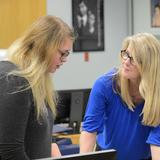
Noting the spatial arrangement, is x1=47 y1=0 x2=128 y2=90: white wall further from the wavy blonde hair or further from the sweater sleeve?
the sweater sleeve

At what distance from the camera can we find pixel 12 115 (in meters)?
1.58

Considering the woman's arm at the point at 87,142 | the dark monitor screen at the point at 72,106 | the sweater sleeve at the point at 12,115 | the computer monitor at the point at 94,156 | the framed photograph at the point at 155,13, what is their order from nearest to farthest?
1. the computer monitor at the point at 94,156
2. the sweater sleeve at the point at 12,115
3. the woman's arm at the point at 87,142
4. the dark monitor screen at the point at 72,106
5. the framed photograph at the point at 155,13

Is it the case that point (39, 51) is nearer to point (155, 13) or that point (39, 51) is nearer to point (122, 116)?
point (122, 116)

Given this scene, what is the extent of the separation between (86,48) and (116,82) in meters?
4.06

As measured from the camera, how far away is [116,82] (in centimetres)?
224

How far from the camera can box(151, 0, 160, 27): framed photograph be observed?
6.20 m

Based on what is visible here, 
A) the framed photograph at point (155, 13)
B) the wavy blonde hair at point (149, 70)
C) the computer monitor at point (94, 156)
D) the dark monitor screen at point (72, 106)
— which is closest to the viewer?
the computer monitor at point (94, 156)

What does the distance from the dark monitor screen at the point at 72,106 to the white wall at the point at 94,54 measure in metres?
1.77

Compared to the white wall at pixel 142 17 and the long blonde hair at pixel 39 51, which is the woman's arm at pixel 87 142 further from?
the white wall at pixel 142 17

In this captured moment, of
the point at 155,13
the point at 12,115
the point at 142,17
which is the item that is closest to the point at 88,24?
the point at 142,17

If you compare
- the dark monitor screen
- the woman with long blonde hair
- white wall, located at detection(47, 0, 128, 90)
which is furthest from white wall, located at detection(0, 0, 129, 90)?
the woman with long blonde hair

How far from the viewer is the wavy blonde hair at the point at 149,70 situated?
2.08m

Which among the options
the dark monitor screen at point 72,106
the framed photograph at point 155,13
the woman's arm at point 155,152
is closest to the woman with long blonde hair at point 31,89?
the woman's arm at point 155,152

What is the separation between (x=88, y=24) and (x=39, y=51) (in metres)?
4.60
